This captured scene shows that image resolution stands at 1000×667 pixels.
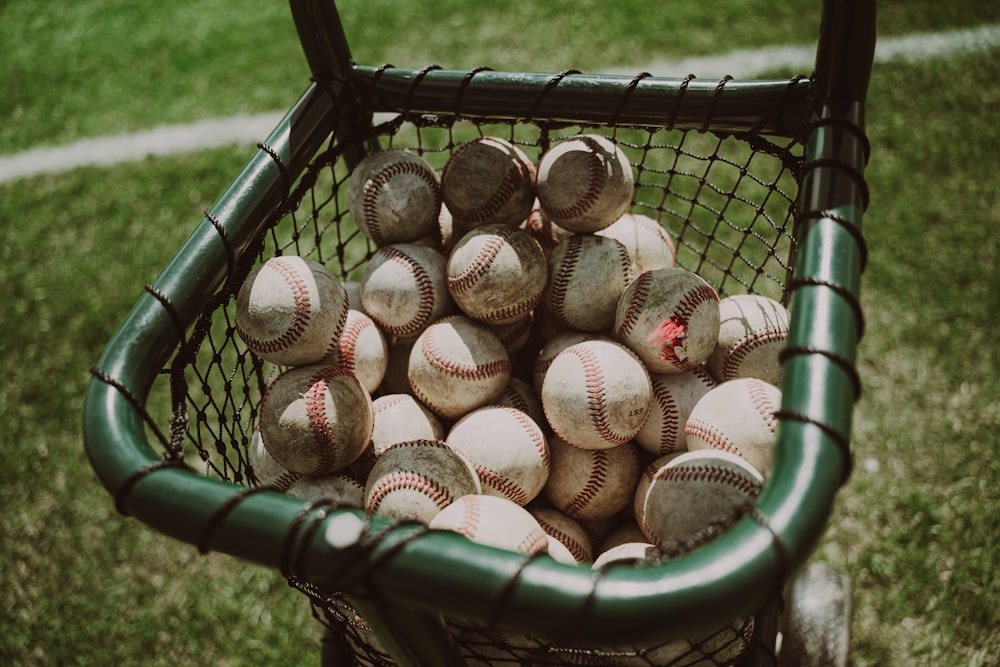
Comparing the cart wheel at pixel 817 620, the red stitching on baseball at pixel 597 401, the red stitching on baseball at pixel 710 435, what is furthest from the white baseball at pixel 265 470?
the cart wheel at pixel 817 620

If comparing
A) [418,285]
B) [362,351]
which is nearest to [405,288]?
[418,285]

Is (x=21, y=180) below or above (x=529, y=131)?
above

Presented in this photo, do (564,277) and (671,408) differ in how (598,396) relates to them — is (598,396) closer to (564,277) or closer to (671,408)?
(671,408)

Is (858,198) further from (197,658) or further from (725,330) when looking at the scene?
(197,658)

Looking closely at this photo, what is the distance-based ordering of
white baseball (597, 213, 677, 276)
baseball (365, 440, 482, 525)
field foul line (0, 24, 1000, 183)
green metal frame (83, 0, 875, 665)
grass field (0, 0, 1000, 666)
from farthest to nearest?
field foul line (0, 24, 1000, 183)
grass field (0, 0, 1000, 666)
white baseball (597, 213, 677, 276)
baseball (365, 440, 482, 525)
green metal frame (83, 0, 875, 665)

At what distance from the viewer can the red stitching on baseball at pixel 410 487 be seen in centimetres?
145

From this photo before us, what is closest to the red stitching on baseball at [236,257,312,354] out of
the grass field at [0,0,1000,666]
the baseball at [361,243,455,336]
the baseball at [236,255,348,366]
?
the baseball at [236,255,348,366]

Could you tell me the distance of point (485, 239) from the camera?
1.72m

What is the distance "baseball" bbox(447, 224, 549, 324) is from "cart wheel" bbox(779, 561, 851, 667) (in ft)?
3.98

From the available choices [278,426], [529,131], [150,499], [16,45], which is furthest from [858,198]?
[16,45]

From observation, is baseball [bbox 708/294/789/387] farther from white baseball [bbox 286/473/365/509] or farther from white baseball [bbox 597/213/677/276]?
white baseball [bbox 286/473/365/509]

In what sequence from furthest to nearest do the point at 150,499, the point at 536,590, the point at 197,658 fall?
the point at 197,658, the point at 150,499, the point at 536,590

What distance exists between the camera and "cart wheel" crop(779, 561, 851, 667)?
1.99 metres

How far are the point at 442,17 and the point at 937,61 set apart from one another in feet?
9.85
